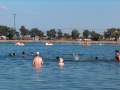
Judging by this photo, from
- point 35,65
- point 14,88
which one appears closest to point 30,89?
point 14,88

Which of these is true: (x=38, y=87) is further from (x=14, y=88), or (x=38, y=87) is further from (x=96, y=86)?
(x=96, y=86)

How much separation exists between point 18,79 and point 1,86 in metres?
5.47

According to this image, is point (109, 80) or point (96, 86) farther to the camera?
point (109, 80)

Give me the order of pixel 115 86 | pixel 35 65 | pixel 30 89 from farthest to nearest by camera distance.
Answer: pixel 35 65
pixel 115 86
pixel 30 89

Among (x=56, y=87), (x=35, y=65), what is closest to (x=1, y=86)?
(x=56, y=87)

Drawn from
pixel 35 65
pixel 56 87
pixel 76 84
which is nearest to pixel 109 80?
pixel 76 84

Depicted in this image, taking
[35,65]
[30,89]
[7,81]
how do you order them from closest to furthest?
1. [30,89]
2. [7,81]
3. [35,65]

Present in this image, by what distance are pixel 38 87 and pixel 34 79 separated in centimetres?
530

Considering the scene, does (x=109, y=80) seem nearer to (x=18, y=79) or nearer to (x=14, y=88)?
(x=18, y=79)

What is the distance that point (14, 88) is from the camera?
98.8 ft

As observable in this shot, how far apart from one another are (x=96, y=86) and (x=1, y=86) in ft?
18.6

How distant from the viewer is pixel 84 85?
107 ft

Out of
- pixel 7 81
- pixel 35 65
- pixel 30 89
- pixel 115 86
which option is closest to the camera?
pixel 30 89

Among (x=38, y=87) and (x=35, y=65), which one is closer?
(x=38, y=87)
